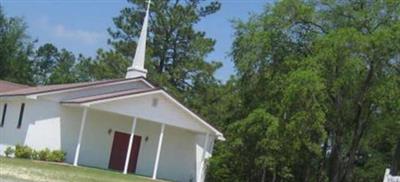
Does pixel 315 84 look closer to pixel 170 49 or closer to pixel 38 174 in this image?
pixel 38 174

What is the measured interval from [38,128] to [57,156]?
66.1 inches

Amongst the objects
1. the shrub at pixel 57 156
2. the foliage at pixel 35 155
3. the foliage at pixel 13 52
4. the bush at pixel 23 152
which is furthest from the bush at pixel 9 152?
the foliage at pixel 13 52

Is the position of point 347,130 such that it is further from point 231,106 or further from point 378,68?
point 231,106

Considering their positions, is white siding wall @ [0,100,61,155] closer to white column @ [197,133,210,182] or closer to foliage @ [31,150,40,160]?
foliage @ [31,150,40,160]

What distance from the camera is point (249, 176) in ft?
120

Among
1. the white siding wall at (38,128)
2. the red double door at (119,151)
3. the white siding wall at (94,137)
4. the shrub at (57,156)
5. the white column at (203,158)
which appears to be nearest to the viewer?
the shrub at (57,156)

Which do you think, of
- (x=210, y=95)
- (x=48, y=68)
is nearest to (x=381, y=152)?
(x=210, y=95)

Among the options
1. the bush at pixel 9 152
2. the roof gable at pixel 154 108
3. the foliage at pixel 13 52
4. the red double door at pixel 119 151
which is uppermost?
the foliage at pixel 13 52

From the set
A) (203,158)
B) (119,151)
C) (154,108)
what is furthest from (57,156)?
(203,158)

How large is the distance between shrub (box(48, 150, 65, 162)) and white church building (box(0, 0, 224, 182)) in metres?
0.66

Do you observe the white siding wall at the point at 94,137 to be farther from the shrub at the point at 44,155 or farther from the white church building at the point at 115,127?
the shrub at the point at 44,155

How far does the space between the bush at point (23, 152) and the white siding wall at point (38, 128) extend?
748mm

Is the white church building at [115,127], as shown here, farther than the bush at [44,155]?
Yes

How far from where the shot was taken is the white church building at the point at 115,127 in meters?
32.5
